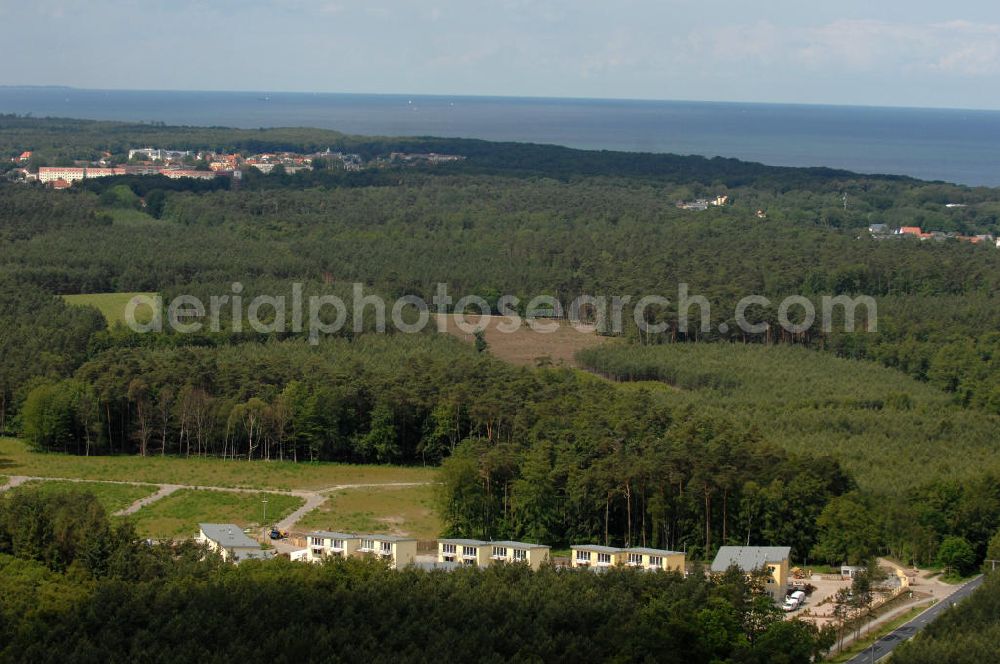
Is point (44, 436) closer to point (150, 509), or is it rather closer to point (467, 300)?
point (150, 509)

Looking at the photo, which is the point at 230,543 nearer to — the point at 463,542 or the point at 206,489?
the point at 463,542

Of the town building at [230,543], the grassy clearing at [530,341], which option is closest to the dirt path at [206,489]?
the town building at [230,543]

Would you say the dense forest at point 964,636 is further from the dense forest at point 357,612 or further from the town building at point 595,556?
the town building at point 595,556

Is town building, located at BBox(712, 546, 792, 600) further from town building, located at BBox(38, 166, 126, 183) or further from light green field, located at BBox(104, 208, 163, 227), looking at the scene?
town building, located at BBox(38, 166, 126, 183)

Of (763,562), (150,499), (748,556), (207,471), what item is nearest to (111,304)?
(207,471)

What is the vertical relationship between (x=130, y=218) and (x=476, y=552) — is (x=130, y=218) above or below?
above

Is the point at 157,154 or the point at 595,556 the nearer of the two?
the point at 595,556
